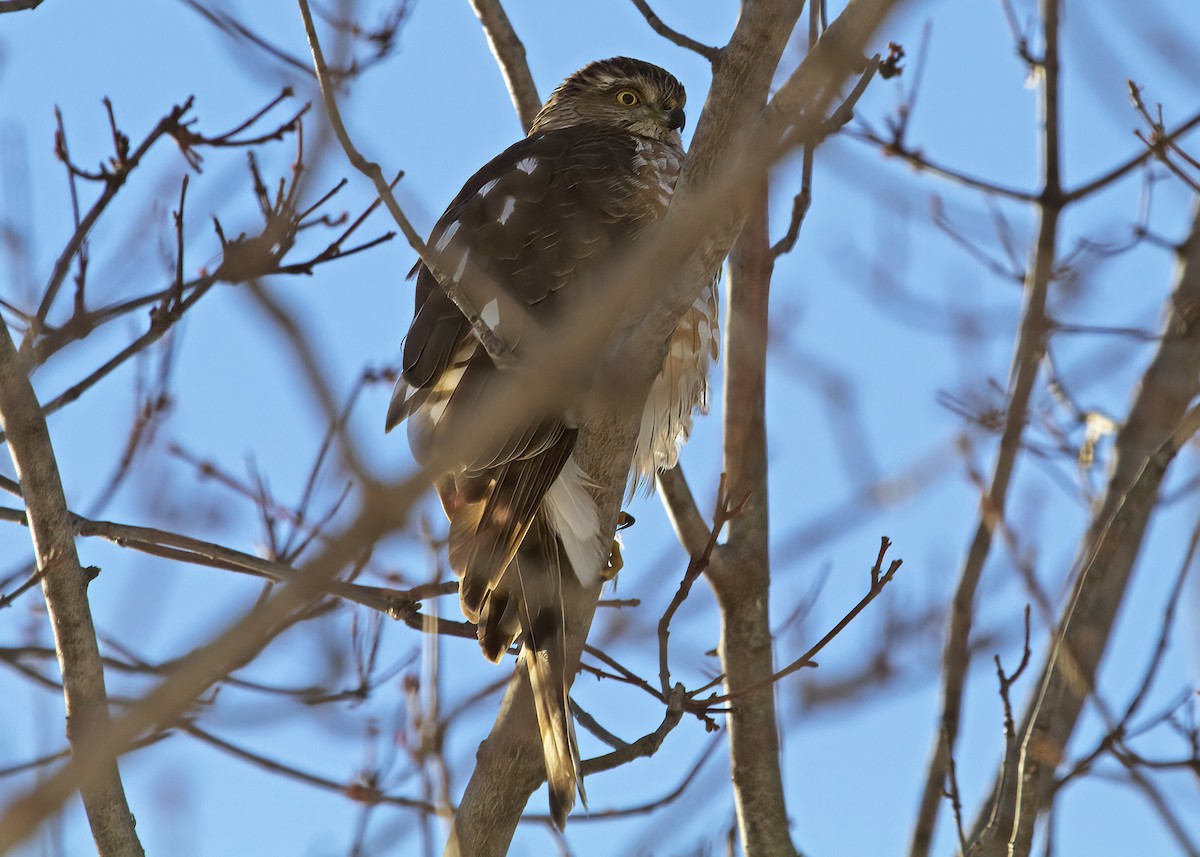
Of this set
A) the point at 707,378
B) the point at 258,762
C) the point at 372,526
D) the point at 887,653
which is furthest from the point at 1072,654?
the point at 372,526

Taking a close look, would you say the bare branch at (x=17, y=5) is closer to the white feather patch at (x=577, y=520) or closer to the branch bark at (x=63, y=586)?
the branch bark at (x=63, y=586)

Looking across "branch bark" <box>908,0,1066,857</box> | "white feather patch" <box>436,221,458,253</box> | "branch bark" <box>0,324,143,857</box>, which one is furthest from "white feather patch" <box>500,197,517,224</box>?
"branch bark" <box>908,0,1066,857</box>

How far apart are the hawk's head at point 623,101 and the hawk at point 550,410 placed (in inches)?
33.9

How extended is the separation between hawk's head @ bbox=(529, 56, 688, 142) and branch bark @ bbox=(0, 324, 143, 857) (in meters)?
3.16

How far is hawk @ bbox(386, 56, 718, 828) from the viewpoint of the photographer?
3826 mm

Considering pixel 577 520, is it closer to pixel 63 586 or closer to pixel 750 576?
pixel 750 576

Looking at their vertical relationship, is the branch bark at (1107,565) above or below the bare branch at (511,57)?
below

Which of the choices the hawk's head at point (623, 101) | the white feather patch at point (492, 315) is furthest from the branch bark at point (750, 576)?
the hawk's head at point (623, 101)

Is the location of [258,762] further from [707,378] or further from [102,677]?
[707,378]

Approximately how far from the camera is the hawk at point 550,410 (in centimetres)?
383

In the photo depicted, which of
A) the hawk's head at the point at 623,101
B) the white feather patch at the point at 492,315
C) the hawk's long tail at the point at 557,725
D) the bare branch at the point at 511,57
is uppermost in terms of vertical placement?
the hawk's head at the point at 623,101

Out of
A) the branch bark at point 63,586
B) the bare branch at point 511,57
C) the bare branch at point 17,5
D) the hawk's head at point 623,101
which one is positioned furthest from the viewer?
the hawk's head at point 623,101

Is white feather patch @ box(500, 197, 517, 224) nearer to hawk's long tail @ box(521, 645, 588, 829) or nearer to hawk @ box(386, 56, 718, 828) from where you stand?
hawk @ box(386, 56, 718, 828)

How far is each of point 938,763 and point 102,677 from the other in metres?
3.02
